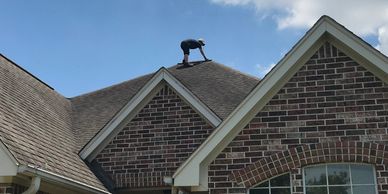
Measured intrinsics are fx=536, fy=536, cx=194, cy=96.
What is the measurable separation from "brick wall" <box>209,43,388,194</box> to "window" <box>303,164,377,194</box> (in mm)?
256

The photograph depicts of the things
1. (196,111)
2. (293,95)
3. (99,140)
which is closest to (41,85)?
(99,140)

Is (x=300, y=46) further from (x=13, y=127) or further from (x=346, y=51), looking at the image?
(x=13, y=127)

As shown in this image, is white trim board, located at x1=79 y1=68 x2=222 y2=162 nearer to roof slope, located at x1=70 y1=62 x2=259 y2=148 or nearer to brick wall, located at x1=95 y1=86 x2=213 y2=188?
brick wall, located at x1=95 y1=86 x2=213 y2=188

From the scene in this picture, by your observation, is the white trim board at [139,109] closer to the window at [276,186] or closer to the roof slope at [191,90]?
the roof slope at [191,90]

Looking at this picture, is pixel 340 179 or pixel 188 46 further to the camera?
pixel 188 46

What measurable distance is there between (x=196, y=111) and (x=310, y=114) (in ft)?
12.3

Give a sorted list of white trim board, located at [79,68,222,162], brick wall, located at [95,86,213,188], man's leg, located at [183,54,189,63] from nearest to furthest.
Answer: brick wall, located at [95,86,213,188]
white trim board, located at [79,68,222,162]
man's leg, located at [183,54,189,63]

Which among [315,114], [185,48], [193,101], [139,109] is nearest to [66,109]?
[139,109]

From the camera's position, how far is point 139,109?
13055 millimetres

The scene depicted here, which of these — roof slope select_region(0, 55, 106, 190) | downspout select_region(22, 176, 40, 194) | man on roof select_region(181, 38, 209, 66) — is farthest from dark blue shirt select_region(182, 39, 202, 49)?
downspout select_region(22, 176, 40, 194)

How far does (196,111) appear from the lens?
1271 centimetres

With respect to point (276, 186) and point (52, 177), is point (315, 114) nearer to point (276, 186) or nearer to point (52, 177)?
point (276, 186)

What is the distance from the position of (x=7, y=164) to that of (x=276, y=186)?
4454mm

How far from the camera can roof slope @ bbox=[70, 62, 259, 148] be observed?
45.3ft
